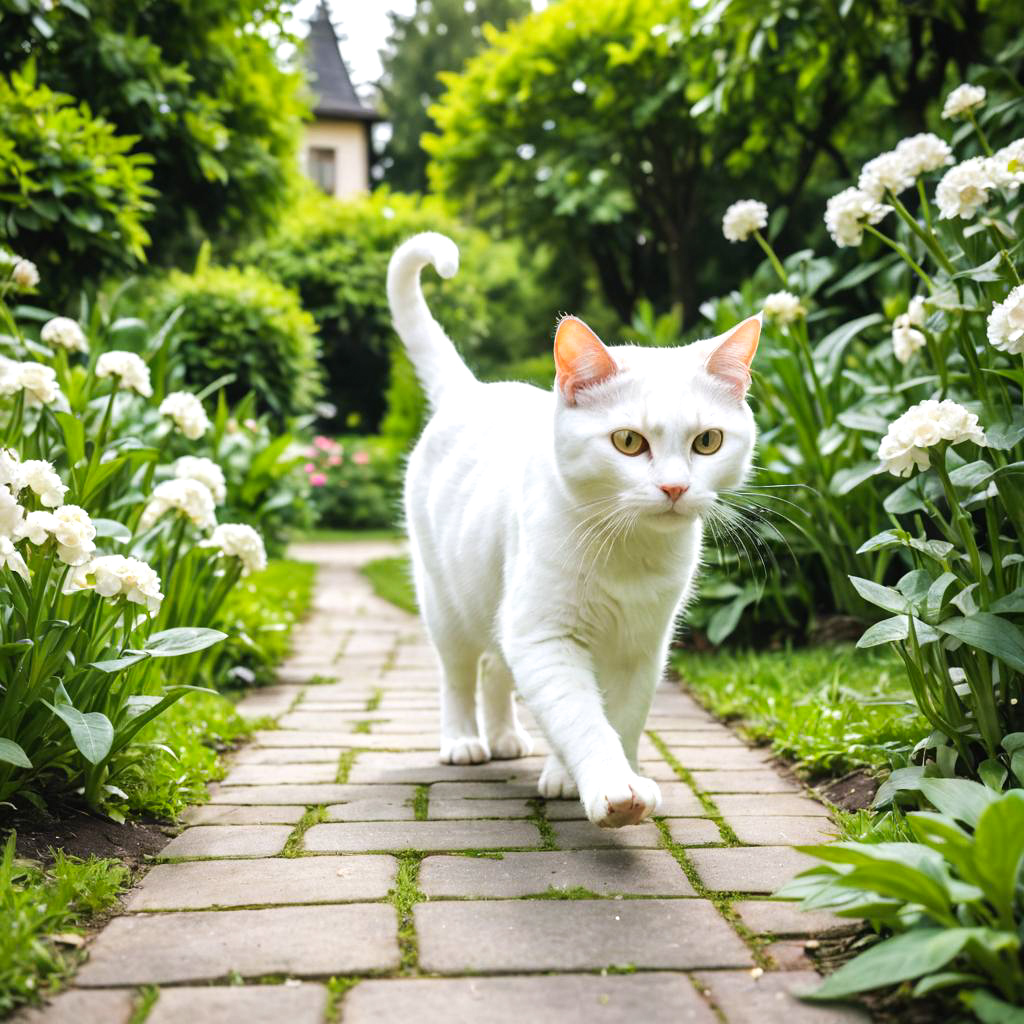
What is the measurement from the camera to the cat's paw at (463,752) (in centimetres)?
318

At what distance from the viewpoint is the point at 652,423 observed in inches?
90.6

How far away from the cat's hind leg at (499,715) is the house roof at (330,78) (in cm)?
2384

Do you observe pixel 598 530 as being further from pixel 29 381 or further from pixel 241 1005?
pixel 29 381

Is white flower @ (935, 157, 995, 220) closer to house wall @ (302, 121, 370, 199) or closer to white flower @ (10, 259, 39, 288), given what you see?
white flower @ (10, 259, 39, 288)

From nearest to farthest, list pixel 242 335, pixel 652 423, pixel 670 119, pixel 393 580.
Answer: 1. pixel 652 423
2. pixel 242 335
3. pixel 393 580
4. pixel 670 119

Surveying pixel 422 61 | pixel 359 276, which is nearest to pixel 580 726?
pixel 359 276

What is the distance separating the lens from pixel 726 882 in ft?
7.05

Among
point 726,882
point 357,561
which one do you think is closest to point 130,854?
point 726,882

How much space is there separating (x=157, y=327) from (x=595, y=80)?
5987 millimetres

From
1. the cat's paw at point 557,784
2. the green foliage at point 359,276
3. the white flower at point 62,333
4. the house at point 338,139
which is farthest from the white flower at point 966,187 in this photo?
the house at point 338,139

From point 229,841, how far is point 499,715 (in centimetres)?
115

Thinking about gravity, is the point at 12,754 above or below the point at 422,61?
below

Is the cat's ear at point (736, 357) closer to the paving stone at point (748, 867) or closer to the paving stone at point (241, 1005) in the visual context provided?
the paving stone at point (748, 867)

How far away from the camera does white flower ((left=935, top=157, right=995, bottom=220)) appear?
2637 millimetres
